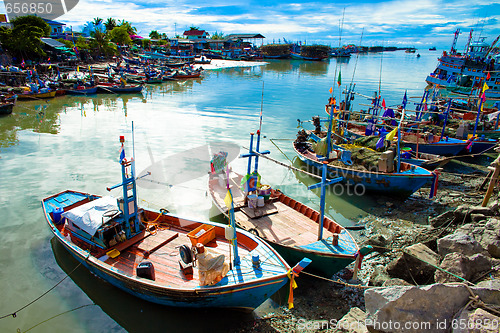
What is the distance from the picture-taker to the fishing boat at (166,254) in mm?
8781

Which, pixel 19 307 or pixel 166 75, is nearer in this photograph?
pixel 19 307

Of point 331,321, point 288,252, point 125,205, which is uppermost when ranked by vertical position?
point 125,205

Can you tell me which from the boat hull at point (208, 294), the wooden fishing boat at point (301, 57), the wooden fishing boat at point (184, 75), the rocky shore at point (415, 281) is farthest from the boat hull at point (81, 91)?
the wooden fishing boat at point (301, 57)

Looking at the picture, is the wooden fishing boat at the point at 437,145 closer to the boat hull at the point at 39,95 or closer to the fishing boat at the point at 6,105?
the fishing boat at the point at 6,105

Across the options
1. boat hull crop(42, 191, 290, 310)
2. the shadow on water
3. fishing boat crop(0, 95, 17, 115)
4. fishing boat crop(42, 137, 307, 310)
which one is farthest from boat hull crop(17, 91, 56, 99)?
the shadow on water

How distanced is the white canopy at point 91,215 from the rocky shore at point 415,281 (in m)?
6.32

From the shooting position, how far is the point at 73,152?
23.3m

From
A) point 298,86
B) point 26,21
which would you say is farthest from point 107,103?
point 298,86

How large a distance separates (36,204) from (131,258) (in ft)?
29.9

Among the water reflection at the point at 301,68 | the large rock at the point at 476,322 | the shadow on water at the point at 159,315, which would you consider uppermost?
the water reflection at the point at 301,68

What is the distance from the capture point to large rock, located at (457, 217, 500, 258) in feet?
30.1

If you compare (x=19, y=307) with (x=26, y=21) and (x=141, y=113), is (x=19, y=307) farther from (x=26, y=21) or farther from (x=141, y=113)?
(x=26, y=21)

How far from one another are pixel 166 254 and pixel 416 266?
8614mm

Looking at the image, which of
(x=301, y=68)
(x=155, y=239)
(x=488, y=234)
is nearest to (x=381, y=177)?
(x=488, y=234)
